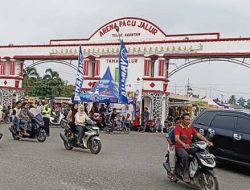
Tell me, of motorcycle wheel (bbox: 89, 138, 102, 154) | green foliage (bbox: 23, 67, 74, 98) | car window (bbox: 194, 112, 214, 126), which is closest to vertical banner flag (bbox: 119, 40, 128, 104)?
motorcycle wheel (bbox: 89, 138, 102, 154)

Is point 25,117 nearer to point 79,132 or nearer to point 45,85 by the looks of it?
point 79,132

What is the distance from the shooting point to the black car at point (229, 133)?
10781 millimetres

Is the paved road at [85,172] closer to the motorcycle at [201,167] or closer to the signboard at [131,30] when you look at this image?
the motorcycle at [201,167]

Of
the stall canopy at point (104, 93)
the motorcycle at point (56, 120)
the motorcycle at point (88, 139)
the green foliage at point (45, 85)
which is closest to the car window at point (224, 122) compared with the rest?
the motorcycle at point (88, 139)

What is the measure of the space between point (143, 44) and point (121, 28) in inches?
92.9

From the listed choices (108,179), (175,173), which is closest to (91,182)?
(108,179)

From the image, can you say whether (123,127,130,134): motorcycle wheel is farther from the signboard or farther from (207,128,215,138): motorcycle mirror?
(207,128,215,138): motorcycle mirror

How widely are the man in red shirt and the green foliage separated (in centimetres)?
6045

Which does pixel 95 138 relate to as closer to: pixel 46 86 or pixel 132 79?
pixel 132 79

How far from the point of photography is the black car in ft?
35.4

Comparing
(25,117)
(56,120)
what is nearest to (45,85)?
(56,120)

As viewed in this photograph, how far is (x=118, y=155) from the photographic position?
13.4 metres

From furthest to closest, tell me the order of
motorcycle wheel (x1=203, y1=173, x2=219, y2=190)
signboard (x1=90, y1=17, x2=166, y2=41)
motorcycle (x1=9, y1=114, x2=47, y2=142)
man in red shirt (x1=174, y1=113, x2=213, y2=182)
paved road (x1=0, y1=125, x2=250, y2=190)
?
1. signboard (x1=90, y1=17, x2=166, y2=41)
2. motorcycle (x1=9, y1=114, x2=47, y2=142)
3. man in red shirt (x1=174, y1=113, x2=213, y2=182)
4. paved road (x1=0, y1=125, x2=250, y2=190)
5. motorcycle wheel (x1=203, y1=173, x2=219, y2=190)

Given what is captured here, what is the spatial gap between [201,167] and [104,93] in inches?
741
